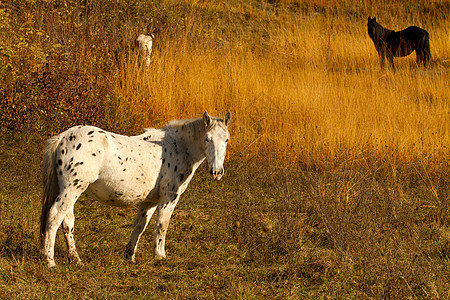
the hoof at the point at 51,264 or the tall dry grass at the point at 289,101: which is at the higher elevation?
the tall dry grass at the point at 289,101

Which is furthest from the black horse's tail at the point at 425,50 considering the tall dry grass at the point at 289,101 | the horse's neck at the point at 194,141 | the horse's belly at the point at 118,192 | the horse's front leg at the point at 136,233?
the horse's belly at the point at 118,192

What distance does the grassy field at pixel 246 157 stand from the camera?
15.0 ft

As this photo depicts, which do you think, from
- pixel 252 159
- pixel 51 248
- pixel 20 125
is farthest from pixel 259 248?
pixel 20 125

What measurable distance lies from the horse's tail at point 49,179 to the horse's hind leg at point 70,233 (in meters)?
0.17

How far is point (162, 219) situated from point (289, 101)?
17.5ft

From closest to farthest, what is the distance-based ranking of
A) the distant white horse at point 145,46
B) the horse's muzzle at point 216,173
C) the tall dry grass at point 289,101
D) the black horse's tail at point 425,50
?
the horse's muzzle at point 216,173, the tall dry grass at point 289,101, the distant white horse at point 145,46, the black horse's tail at point 425,50

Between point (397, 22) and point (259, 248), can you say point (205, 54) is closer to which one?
point (259, 248)

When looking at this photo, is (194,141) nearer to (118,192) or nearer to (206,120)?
(206,120)

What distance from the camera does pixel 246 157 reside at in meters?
8.16

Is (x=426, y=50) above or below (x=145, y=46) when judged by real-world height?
below

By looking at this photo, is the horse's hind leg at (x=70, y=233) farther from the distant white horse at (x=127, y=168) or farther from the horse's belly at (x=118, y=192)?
the horse's belly at (x=118, y=192)

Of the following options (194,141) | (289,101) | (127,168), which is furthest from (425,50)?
(127,168)

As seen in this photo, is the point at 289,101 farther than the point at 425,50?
No

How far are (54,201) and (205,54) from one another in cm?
697
